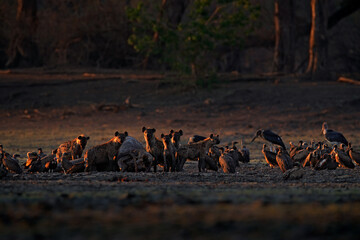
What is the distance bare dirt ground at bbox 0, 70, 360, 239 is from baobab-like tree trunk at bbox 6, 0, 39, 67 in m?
3.93

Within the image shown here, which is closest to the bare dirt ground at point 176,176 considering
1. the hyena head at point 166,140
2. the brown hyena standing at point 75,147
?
the hyena head at point 166,140

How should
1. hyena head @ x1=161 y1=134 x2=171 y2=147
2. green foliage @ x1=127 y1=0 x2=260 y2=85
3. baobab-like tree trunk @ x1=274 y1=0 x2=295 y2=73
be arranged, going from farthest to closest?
baobab-like tree trunk @ x1=274 y1=0 x2=295 y2=73
green foliage @ x1=127 y1=0 x2=260 y2=85
hyena head @ x1=161 y1=134 x2=171 y2=147

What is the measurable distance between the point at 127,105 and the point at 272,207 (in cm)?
1817

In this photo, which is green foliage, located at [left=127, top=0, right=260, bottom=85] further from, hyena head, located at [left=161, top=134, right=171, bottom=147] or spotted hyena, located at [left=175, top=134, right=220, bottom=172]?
hyena head, located at [left=161, top=134, right=171, bottom=147]

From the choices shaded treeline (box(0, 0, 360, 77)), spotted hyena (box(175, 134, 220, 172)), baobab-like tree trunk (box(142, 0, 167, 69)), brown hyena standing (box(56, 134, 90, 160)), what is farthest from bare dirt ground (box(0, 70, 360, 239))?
shaded treeline (box(0, 0, 360, 77))

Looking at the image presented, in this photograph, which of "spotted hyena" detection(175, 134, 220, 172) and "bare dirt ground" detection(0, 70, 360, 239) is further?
"spotted hyena" detection(175, 134, 220, 172)

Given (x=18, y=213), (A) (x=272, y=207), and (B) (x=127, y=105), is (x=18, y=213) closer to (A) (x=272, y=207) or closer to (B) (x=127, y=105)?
(A) (x=272, y=207)

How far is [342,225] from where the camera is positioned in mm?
5906

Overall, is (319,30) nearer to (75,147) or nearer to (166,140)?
(75,147)

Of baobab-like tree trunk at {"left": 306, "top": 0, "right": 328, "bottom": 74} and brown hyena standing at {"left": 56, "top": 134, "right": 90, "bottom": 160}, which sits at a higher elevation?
baobab-like tree trunk at {"left": 306, "top": 0, "right": 328, "bottom": 74}

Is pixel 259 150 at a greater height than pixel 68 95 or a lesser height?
lesser

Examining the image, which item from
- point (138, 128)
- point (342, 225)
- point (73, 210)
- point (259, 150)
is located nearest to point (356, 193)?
point (342, 225)

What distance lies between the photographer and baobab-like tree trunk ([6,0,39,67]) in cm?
3231

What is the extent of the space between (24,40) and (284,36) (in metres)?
11.5
